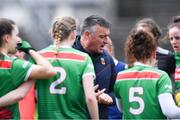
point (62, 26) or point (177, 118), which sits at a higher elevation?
point (62, 26)

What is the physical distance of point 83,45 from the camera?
9.23 meters

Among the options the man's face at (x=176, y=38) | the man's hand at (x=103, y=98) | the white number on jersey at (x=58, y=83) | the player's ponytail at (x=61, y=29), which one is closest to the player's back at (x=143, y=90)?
the man's hand at (x=103, y=98)

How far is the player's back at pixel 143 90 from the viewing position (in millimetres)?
8555

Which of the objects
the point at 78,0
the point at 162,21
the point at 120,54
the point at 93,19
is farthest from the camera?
the point at 78,0

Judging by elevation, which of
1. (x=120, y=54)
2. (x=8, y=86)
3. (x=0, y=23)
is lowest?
(x=120, y=54)

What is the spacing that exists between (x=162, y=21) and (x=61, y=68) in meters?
10.5

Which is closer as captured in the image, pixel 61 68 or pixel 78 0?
pixel 61 68

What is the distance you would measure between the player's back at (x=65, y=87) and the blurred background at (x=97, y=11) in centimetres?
930

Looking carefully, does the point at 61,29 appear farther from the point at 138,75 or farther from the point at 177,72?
the point at 177,72

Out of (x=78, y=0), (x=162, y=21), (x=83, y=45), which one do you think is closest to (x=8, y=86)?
(x=83, y=45)

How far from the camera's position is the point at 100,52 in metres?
9.23

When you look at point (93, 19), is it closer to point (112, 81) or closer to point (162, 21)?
point (112, 81)

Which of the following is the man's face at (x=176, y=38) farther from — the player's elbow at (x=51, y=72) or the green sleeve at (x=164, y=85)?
the player's elbow at (x=51, y=72)

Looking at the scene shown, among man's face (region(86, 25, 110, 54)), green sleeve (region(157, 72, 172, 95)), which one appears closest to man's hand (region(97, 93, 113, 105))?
man's face (region(86, 25, 110, 54))
